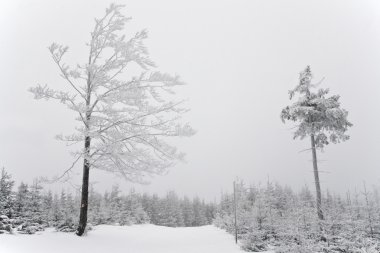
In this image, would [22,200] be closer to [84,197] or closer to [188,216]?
[84,197]

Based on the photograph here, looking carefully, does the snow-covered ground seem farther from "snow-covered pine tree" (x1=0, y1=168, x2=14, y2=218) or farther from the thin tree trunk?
"snow-covered pine tree" (x1=0, y1=168, x2=14, y2=218)

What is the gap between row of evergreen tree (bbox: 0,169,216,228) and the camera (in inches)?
752

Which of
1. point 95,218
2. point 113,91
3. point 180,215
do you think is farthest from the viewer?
point 180,215

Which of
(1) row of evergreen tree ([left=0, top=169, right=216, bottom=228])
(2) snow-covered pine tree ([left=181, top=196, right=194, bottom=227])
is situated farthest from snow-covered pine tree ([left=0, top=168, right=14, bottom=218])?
(2) snow-covered pine tree ([left=181, top=196, right=194, bottom=227])

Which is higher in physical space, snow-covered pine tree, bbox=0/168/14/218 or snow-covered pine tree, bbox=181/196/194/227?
snow-covered pine tree, bbox=0/168/14/218

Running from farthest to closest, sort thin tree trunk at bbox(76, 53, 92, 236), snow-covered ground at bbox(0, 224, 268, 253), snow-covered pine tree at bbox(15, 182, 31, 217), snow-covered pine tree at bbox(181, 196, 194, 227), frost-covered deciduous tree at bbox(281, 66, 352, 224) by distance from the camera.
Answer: snow-covered pine tree at bbox(181, 196, 194, 227), snow-covered pine tree at bbox(15, 182, 31, 217), frost-covered deciduous tree at bbox(281, 66, 352, 224), thin tree trunk at bbox(76, 53, 92, 236), snow-covered ground at bbox(0, 224, 268, 253)

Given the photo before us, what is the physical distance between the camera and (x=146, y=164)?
1188 centimetres

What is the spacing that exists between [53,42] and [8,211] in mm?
15511

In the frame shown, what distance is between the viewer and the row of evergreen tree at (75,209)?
62.6 feet

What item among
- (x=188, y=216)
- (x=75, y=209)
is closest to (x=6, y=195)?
(x=75, y=209)

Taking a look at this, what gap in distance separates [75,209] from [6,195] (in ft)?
22.5

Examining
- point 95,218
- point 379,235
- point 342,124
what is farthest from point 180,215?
point 342,124

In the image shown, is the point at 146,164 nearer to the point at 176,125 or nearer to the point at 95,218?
the point at 176,125

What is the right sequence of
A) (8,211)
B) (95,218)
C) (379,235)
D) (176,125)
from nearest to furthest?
(176,125), (8,211), (379,235), (95,218)
